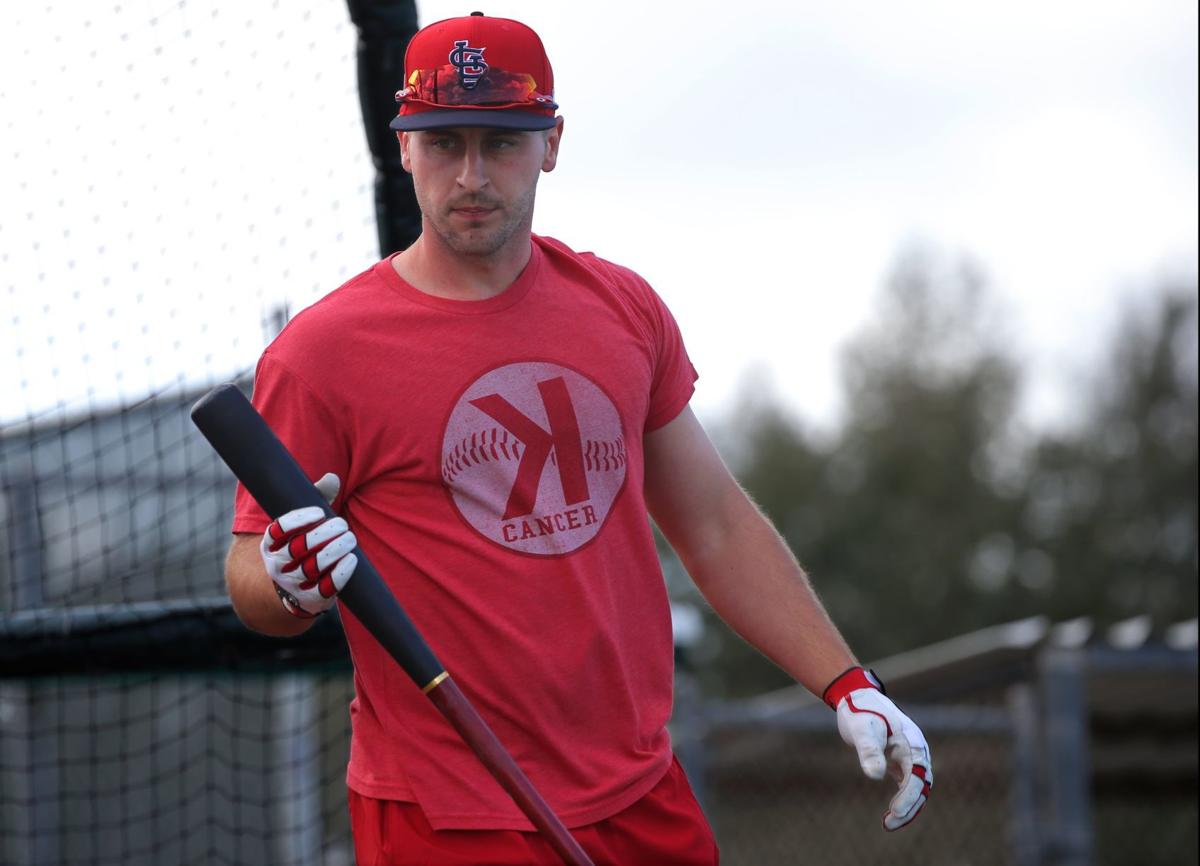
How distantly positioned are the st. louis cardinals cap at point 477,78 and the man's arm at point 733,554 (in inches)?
26.4

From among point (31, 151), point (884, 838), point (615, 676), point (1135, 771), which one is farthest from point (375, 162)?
point (884, 838)

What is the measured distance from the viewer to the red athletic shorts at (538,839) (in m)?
2.52

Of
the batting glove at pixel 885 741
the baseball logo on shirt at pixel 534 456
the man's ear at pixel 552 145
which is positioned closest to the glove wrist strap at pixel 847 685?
the batting glove at pixel 885 741

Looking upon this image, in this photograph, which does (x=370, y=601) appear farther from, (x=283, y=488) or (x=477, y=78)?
(x=477, y=78)

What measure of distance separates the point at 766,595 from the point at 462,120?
107 centimetres

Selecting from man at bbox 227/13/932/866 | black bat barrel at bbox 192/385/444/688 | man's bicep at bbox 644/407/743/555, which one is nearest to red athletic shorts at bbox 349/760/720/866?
man at bbox 227/13/932/866

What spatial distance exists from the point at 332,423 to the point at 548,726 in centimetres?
63

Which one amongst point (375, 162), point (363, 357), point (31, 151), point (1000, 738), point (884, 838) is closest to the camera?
point (363, 357)

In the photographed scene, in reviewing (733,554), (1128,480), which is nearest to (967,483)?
(1128,480)

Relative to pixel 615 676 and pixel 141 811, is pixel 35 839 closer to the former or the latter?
pixel 141 811

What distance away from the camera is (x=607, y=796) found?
8.54 ft

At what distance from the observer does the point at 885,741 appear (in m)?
2.68

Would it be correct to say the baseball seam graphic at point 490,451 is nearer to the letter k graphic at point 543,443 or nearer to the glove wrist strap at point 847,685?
the letter k graphic at point 543,443

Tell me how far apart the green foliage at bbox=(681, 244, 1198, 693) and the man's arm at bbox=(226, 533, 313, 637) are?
24.7m
